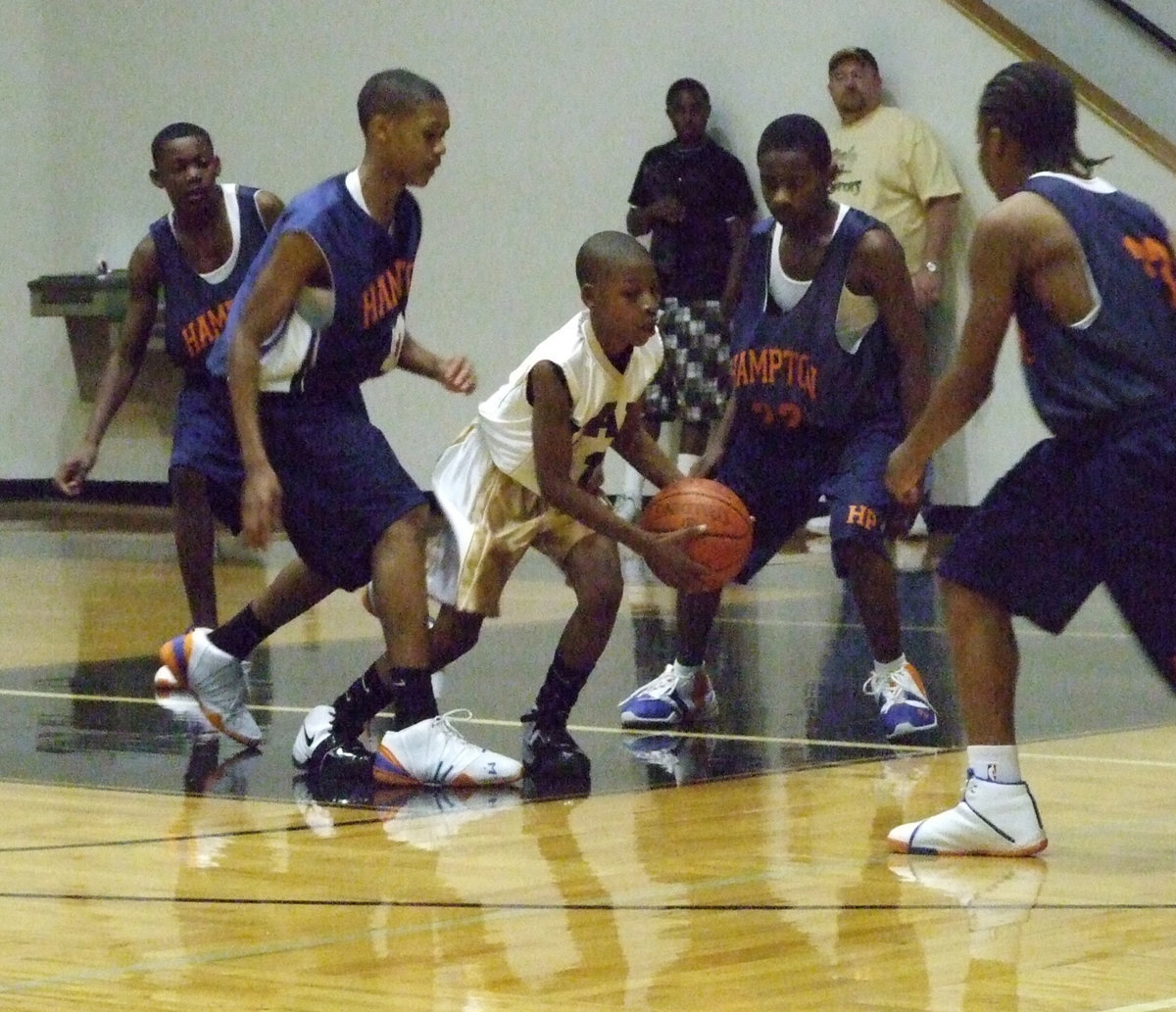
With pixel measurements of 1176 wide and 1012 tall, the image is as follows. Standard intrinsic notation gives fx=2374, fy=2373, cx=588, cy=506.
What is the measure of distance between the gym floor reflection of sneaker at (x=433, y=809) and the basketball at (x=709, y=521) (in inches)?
27.9

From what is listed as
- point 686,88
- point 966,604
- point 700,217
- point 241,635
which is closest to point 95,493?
point 700,217

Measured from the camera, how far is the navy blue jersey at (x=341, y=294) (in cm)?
514

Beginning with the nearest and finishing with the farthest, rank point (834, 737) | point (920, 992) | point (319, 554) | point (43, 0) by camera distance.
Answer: point (920, 992) → point (319, 554) → point (834, 737) → point (43, 0)

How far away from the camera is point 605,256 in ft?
17.0

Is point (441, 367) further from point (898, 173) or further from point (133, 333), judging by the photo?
point (898, 173)

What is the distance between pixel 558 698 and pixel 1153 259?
1791 mm

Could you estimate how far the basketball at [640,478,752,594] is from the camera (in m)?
5.36

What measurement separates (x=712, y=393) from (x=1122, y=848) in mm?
7266

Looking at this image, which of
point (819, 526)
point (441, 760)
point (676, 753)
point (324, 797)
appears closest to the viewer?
point (324, 797)

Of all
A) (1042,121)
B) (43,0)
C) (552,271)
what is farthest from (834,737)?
(43,0)

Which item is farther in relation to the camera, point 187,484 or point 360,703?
point 187,484

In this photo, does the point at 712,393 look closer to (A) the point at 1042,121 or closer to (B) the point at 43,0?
(B) the point at 43,0

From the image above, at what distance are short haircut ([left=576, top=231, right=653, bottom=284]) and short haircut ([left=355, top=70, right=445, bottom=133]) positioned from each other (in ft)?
1.51

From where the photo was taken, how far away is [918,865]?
13.6 feet
